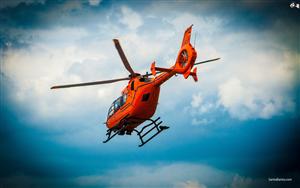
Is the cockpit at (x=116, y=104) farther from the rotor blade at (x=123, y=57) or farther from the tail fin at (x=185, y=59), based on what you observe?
the tail fin at (x=185, y=59)

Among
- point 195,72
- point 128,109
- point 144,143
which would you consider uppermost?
point 195,72

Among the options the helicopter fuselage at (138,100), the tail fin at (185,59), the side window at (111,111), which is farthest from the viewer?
the side window at (111,111)

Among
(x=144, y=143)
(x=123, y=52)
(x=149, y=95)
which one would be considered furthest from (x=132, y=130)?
(x=123, y=52)

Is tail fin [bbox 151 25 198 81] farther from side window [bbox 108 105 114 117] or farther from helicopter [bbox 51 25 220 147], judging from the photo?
side window [bbox 108 105 114 117]

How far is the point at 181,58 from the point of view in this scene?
2394cm

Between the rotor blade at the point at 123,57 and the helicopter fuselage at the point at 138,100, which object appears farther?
the helicopter fuselage at the point at 138,100

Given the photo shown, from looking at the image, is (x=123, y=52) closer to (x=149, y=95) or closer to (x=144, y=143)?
(x=149, y=95)

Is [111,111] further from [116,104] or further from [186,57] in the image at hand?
[186,57]

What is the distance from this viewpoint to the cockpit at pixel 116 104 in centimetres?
2720

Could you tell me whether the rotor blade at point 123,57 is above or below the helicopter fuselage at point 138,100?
above

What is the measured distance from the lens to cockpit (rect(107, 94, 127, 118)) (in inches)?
1071

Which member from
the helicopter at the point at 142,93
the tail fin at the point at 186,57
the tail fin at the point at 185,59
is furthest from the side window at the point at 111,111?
the tail fin at the point at 186,57

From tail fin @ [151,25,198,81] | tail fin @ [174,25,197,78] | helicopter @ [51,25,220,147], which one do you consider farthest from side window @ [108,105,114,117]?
tail fin @ [174,25,197,78]

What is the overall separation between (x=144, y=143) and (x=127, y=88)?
342 centimetres
